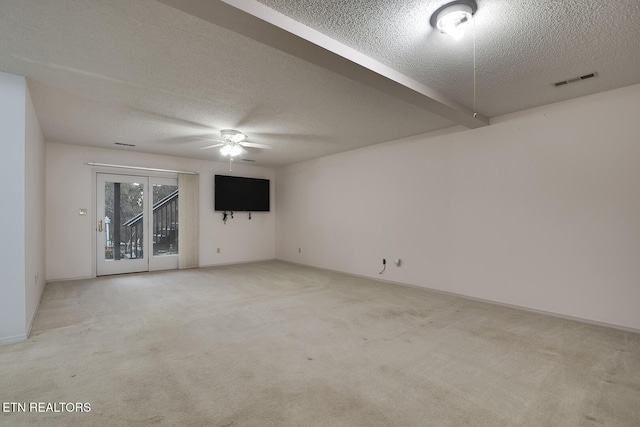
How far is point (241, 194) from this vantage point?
25.0 feet

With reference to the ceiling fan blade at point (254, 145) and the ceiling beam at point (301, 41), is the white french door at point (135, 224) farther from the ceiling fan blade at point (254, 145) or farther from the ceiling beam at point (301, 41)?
the ceiling beam at point (301, 41)

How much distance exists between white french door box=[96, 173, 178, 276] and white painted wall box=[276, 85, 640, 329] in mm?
4147

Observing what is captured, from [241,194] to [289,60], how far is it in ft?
17.5

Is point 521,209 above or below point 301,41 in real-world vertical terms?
below

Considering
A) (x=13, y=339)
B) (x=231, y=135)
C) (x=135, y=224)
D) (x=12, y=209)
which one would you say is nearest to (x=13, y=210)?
(x=12, y=209)

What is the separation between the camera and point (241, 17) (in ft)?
6.02

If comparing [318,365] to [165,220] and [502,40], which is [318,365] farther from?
[165,220]

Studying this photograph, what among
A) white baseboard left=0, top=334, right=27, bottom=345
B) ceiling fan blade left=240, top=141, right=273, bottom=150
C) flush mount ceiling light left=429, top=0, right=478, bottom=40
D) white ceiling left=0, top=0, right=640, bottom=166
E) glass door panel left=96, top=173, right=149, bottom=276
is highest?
ceiling fan blade left=240, top=141, right=273, bottom=150

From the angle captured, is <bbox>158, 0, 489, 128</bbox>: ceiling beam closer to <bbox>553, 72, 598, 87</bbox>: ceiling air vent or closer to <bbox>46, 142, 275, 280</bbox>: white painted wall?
<bbox>553, 72, 598, 87</bbox>: ceiling air vent

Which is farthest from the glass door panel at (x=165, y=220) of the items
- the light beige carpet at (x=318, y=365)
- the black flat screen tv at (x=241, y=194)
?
the light beige carpet at (x=318, y=365)

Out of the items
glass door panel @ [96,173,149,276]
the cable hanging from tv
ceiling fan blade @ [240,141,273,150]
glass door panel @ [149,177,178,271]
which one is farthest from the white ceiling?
the cable hanging from tv

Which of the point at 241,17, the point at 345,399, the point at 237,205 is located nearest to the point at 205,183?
the point at 237,205

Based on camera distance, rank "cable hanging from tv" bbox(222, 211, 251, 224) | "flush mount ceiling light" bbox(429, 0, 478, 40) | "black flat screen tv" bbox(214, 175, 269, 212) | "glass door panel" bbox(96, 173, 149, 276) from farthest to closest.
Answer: "cable hanging from tv" bbox(222, 211, 251, 224) < "black flat screen tv" bbox(214, 175, 269, 212) < "glass door panel" bbox(96, 173, 149, 276) < "flush mount ceiling light" bbox(429, 0, 478, 40)

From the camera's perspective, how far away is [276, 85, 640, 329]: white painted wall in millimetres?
3250
